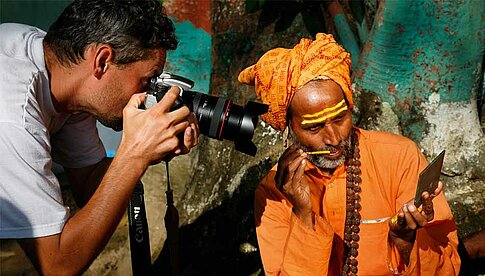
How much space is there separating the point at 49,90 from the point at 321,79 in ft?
4.14

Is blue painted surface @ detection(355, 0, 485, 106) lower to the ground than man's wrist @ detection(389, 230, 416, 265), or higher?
higher

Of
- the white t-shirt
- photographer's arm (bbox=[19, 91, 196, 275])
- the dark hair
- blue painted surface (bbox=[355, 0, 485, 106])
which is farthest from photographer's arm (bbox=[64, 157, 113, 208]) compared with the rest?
blue painted surface (bbox=[355, 0, 485, 106])

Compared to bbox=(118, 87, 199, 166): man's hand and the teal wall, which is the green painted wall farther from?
the teal wall

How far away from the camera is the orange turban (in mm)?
3297

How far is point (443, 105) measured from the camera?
4484 millimetres

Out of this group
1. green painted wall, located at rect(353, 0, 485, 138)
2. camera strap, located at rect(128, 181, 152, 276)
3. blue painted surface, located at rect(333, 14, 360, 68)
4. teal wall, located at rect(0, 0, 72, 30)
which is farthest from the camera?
teal wall, located at rect(0, 0, 72, 30)

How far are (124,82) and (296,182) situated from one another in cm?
90

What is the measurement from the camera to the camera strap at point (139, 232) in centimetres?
379

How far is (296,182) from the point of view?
3.09m

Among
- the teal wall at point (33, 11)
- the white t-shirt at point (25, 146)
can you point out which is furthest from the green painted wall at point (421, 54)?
the teal wall at point (33, 11)

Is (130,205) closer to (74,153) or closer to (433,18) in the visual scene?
(74,153)

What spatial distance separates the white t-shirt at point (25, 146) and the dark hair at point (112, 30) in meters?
0.14

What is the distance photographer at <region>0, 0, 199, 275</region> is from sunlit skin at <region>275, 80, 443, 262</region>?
0.45 metres

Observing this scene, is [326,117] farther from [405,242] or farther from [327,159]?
[405,242]
